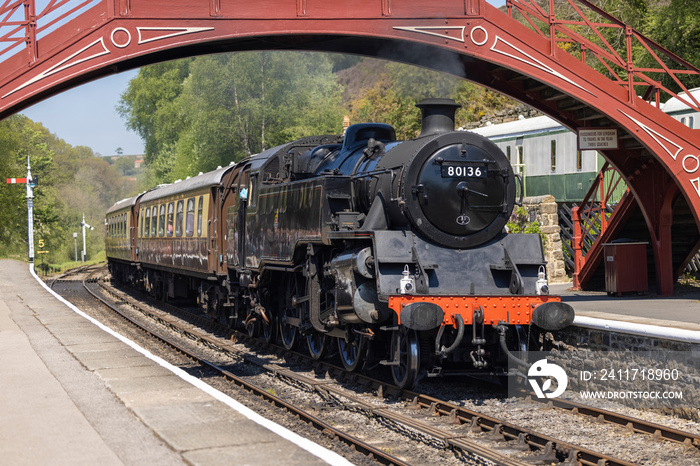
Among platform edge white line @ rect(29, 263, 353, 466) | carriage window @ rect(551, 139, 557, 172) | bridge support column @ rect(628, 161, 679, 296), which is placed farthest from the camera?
carriage window @ rect(551, 139, 557, 172)

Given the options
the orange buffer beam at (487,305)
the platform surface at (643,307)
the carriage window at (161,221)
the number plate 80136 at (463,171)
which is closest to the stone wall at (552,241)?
the platform surface at (643,307)

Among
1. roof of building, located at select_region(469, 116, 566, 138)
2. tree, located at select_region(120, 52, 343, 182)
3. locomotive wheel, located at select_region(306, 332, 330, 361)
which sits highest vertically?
tree, located at select_region(120, 52, 343, 182)

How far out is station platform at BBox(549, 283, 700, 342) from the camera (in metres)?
9.81

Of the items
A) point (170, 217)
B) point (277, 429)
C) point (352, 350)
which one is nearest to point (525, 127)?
point (170, 217)

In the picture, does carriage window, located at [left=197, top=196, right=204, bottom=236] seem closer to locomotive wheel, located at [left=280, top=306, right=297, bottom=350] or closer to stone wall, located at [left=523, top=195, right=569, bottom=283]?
locomotive wheel, located at [left=280, top=306, right=297, bottom=350]

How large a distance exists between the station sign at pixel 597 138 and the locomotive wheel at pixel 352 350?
665cm

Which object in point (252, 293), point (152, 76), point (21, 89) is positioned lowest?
point (252, 293)

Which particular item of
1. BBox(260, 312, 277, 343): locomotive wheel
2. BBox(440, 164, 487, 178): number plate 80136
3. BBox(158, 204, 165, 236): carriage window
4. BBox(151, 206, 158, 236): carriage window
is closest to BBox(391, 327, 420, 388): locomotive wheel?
BBox(440, 164, 487, 178): number plate 80136

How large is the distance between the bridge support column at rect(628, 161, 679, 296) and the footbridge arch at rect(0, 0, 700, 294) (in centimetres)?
2

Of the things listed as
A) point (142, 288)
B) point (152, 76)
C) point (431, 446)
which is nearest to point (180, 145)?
point (152, 76)

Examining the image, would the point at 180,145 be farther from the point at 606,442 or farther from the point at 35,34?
the point at 606,442

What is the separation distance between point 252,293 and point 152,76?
49559 mm

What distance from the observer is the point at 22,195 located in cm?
5462

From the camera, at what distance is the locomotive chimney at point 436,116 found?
1021cm
